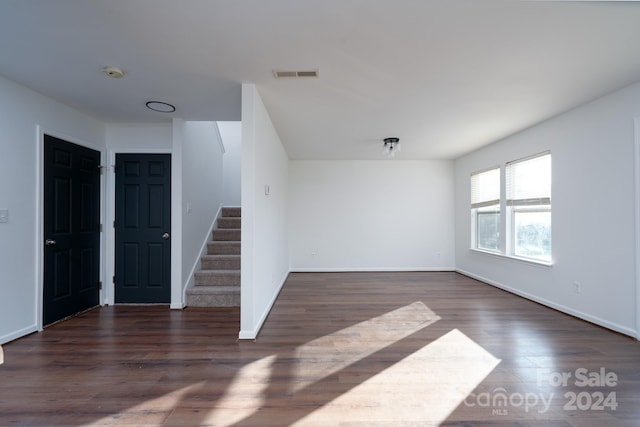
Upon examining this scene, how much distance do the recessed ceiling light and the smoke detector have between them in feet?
2.25

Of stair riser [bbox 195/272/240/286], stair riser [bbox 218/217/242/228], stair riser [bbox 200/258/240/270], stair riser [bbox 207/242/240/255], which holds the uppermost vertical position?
stair riser [bbox 218/217/242/228]

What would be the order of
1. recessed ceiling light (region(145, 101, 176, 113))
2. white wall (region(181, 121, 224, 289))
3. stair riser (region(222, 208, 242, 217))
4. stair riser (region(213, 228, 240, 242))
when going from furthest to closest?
stair riser (region(222, 208, 242, 217))
stair riser (region(213, 228, 240, 242))
white wall (region(181, 121, 224, 289))
recessed ceiling light (region(145, 101, 176, 113))

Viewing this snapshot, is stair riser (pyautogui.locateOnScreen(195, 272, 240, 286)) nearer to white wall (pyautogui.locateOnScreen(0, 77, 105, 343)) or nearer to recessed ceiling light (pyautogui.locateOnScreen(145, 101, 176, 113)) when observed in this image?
white wall (pyautogui.locateOnScreen(0, 77, 105, 343))

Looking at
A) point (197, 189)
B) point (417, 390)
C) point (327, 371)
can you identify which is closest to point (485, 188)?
point (417, 390)

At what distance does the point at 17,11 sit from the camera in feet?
5.97

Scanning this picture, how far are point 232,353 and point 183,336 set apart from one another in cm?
71

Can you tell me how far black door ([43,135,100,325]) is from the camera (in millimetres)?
3197

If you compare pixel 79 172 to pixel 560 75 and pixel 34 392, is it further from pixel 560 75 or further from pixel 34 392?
pixel 560 75

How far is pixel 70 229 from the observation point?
3486mm

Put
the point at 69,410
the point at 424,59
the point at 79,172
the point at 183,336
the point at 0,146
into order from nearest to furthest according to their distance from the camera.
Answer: the point at 69,410 < the point at 424,59 < the point at 0,146 < the point at 183,336 < the point at 79,172

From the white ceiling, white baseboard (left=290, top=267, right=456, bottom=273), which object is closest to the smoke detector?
the white ceiling

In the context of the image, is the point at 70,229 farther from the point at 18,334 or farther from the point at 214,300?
the point at 214,300

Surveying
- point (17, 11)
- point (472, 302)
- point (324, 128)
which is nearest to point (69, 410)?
point (17, 11)

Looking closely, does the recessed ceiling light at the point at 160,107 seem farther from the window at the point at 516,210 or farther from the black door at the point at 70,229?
the window at the point at 516,210
